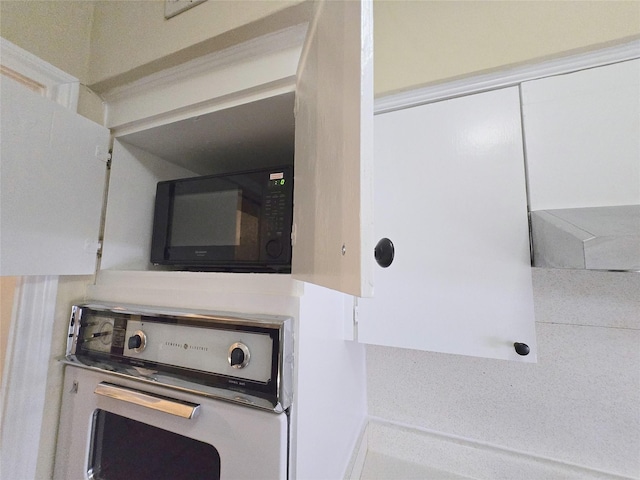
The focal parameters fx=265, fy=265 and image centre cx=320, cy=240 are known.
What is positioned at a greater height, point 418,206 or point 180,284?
point 418,206

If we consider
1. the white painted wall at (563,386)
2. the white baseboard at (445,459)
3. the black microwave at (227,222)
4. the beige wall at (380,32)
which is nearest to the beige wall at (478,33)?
the beige wall at (380,32)

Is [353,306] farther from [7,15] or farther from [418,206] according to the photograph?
[7,15]

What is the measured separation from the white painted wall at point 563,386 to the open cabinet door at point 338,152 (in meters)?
0.77

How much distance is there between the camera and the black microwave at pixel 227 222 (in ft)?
2.29

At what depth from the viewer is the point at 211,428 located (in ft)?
1.74

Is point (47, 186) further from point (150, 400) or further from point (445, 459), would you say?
point (445, 459)

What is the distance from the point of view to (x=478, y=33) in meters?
0.67

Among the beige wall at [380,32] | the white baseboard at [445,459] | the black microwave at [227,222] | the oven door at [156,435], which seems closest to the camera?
the oven door at [156,435]

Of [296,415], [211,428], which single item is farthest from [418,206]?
[211,428]

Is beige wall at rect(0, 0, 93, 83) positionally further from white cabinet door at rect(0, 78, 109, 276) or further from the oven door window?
the oven door window

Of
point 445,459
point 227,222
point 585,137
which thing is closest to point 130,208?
point 227,222

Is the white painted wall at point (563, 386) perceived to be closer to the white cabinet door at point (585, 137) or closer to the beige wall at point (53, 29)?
the white cabinet door at point (585, 137)

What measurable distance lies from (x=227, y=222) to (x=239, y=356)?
1.30 ft

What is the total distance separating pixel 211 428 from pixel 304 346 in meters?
0.24
